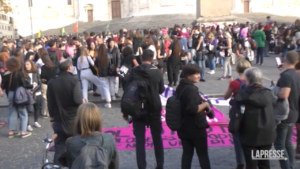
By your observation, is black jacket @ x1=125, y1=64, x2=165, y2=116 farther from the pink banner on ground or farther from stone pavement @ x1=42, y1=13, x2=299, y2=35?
stone pavement @ x1=42, y1=13, x2=299, y2=35

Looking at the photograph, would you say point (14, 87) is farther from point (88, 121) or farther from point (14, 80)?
point (88, 121)

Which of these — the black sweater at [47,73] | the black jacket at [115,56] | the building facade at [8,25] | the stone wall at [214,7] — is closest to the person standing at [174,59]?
the black jacket at [115,56]

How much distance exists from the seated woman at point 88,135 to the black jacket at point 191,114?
1618mm

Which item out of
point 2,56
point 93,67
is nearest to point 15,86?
point 93,67

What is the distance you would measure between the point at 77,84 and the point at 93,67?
4752 mm

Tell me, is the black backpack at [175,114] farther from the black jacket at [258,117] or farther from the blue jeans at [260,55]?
the blue jeans at [260,55]

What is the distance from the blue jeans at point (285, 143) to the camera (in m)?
5.66

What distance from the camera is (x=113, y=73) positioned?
36.9 ft

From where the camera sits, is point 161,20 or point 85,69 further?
point 161,20

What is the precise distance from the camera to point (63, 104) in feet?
19.8

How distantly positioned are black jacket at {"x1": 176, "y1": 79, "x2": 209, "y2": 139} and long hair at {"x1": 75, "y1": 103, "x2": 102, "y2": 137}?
65.9 inches

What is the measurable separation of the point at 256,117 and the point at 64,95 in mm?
2833

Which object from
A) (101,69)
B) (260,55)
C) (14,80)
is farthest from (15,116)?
(260,55)

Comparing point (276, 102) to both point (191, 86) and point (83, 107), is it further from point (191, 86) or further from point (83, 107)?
point (83, 107)
